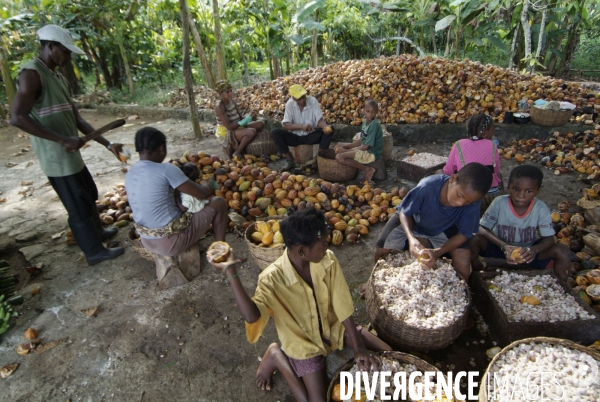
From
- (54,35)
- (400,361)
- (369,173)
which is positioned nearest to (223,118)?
(369,173)

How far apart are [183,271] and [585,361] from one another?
8.58ft

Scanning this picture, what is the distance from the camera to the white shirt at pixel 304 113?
16.1 feet

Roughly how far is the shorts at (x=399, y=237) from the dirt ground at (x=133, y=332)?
16.8 inches

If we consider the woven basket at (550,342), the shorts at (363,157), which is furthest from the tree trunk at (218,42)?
the woven basket at (550,342)

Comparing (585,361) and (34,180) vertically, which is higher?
(34,180)

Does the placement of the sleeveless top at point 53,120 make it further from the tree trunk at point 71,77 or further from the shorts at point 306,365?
the tree trunk at point 71,77

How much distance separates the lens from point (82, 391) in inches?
81.5

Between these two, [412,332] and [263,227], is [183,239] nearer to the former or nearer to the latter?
[263,227]

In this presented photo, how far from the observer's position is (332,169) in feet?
14.5

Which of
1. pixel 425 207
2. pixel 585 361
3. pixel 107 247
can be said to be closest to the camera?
pixel 585 361

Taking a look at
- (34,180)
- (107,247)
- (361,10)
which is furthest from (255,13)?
(107,247)

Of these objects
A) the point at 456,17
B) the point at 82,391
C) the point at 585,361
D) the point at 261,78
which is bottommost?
the point at 82,391

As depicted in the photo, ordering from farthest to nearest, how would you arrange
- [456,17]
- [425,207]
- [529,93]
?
[456,17] → [529,93] → [425,207]

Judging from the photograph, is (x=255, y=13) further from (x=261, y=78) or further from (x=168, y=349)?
(x=168, y=349)
